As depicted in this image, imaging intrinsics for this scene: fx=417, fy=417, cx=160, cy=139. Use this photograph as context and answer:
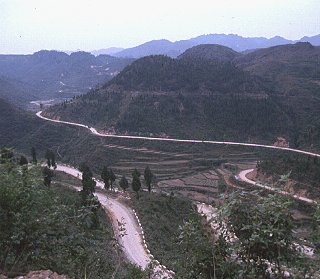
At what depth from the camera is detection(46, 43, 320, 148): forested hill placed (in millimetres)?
77562

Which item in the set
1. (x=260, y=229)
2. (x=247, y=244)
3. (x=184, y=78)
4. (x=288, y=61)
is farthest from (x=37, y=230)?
(x=288, y=61)

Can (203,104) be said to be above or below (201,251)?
below

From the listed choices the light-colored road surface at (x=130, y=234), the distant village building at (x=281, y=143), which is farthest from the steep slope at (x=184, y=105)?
the light-colored road surface at (x=130, y=234)

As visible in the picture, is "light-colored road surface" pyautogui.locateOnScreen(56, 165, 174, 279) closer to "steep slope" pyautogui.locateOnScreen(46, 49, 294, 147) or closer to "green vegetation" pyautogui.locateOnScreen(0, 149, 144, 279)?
"green vegetation" pyautogui.locateOnScreen(0, 149, 144, 279)

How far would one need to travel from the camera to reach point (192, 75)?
93.9 m

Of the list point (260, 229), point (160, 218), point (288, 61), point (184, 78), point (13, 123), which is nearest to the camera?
point (260, 229)

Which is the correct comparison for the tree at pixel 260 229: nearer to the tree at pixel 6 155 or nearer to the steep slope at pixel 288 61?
the tree at pixel 6 155

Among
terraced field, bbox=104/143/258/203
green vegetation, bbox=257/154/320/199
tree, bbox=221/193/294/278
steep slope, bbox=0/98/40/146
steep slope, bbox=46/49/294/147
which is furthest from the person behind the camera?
steep slope, bbox=0/98/40/146

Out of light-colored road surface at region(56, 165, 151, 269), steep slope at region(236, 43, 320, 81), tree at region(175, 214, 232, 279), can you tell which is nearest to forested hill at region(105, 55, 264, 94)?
steep slope at region(236, 43, 320, 81)

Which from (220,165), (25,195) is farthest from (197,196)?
(25,195)

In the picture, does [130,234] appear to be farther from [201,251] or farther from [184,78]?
[184,78]

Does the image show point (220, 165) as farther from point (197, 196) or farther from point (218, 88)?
point (218, 88)

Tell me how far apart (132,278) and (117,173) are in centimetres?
5546

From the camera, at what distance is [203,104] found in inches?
3329
